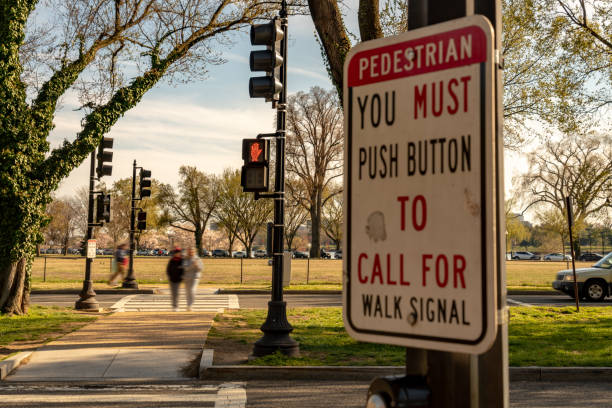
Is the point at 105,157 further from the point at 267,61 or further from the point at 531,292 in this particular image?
the point at 531,292

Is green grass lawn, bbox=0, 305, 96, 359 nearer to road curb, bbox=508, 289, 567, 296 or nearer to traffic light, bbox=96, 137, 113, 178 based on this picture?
traffic light, bbox=96, 137, 113, 178

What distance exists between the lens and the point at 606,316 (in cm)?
1625

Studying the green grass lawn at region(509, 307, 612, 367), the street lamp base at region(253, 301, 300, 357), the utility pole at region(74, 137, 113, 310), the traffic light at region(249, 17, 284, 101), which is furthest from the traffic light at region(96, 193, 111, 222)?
the green grass lawn at region(509, 307, 612, 367)

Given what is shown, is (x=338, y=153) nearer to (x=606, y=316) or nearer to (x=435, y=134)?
(x=606, y=316)

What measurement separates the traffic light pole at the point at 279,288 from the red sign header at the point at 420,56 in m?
8.22

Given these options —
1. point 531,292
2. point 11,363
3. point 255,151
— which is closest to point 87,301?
point 11,363

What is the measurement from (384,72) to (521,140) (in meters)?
22.5

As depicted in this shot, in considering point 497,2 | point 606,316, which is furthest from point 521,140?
point 497,2

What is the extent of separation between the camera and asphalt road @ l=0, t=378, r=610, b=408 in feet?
24.0

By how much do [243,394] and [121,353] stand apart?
10.7ft

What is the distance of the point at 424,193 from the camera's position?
172 centimetres

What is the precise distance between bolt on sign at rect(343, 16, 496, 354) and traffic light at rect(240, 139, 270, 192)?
8.11 metres

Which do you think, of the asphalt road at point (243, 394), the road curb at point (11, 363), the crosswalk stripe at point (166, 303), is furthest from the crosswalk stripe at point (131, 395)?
the crosswalk stripe at point (166, 303)

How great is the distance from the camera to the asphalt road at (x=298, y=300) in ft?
64.2
